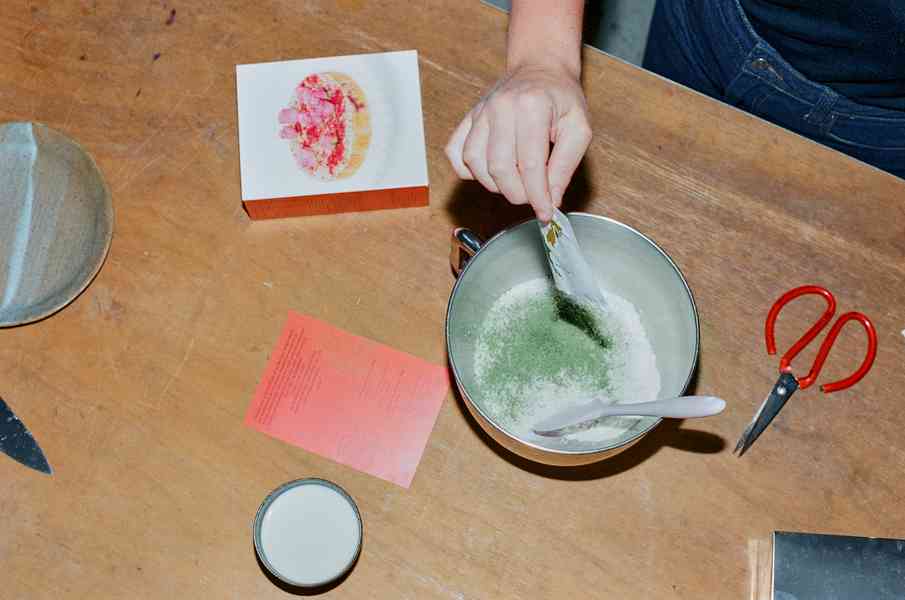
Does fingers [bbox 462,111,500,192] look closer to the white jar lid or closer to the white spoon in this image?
the white spoon

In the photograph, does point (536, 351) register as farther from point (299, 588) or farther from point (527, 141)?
point (299, 588)

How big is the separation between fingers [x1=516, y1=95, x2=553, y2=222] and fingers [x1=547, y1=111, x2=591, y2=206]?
0.01 m

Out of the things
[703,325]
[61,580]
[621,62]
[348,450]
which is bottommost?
[61,580]

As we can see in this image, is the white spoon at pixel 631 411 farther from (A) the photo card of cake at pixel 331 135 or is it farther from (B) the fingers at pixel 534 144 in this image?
(A) the photo card of cake at pixel 331 135

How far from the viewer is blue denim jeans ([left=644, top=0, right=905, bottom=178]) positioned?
914 mm

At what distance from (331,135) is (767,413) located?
0.52 m

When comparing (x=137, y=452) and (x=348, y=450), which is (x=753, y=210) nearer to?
(x=348, y=450)

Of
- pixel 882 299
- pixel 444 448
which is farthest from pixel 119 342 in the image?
pixel 882 299

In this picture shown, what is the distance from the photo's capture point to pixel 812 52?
90 cm

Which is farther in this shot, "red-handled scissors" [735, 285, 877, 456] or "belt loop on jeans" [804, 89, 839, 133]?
"belt loop on jeans" [804, 89, 839, 133]

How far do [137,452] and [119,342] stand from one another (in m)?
0.11

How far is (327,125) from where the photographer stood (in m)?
0.87

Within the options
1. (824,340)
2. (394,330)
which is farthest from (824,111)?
(394,330)

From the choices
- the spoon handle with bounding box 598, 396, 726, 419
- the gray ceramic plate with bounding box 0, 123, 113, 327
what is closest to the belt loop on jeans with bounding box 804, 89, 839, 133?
the spoon handle with bounding box 598, 396, 726, 419
